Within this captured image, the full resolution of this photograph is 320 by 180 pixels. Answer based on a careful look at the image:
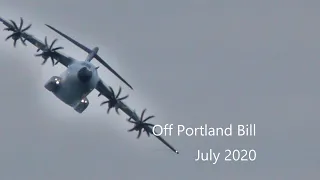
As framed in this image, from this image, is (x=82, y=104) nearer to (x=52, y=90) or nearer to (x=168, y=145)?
(x=52, y=90)

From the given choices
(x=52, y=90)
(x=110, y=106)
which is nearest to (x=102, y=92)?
(x=110, y=106)

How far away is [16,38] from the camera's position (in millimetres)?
129875

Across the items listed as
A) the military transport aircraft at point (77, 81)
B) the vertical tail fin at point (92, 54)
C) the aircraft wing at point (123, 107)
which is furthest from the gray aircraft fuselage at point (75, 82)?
the aircraft wing at point (123, 107)

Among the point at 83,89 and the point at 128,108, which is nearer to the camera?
the point at 83,89

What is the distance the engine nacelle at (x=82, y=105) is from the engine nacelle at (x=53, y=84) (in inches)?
151

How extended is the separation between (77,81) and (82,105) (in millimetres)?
5797

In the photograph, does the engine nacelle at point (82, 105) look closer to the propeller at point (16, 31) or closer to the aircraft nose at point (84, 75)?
the aircraft nose at point (84, 75)

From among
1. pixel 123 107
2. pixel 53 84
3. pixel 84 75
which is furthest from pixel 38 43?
pixel 123 107

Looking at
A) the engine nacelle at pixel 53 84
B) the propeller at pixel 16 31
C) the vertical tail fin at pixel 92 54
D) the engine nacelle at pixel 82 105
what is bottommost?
the engine nacelle at pixel 82 105

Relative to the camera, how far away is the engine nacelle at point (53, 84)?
12356 cm

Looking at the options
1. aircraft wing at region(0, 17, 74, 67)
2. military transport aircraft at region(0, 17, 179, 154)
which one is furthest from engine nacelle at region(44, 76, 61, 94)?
aircraft wing at region(0, 17, 74, 67)

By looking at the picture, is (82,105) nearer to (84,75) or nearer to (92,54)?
(84,75)

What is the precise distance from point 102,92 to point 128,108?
5.26m

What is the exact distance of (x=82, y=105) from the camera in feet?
414
